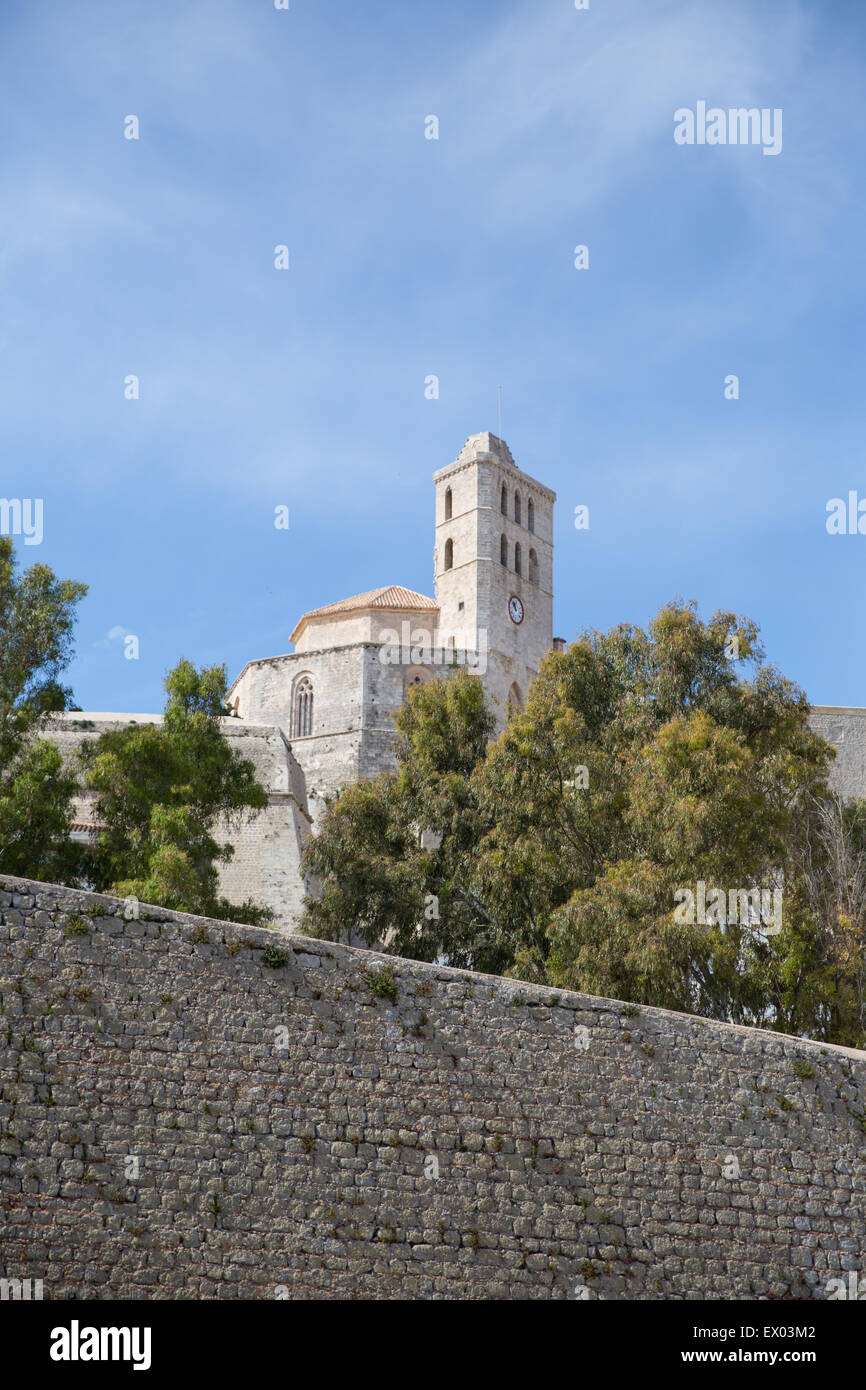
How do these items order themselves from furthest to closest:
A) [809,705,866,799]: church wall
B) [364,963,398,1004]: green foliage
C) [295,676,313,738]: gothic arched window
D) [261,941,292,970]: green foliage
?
[295,676,313,738]: gothic arched window → [809,705,866,799]: church wall → [364,963,398,1004]: green foliage → [261,941,292,970]: green foliage

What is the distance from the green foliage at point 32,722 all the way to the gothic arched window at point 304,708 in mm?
26860

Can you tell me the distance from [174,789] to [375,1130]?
41.6 ft

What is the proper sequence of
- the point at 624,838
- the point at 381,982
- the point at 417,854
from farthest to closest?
the point at 417,854, the point at 624,838, the point at 381,982

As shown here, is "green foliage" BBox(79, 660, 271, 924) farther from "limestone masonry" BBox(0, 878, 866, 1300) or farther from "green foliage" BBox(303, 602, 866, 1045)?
"limestone masonry" BBox(0, 878, 866, 1300)

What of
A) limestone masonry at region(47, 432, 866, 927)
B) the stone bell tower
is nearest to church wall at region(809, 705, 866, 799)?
limestone masonry at region(47, 432, 866, 927)

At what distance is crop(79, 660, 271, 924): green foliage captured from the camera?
23.8m

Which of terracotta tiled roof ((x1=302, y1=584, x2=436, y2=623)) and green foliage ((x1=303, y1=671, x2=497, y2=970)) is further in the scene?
terracotta tiled roof ((x1=302, y1=584, x2=436, y2=623))

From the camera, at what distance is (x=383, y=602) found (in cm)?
5809

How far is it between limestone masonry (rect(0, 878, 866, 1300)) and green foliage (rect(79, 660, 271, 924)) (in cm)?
997

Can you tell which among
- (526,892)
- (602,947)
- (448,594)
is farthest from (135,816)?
(448,594)

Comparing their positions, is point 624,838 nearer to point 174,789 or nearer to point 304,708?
point 174,789

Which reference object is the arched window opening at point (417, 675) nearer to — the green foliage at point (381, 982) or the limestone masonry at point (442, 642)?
the limestone masonry at point (442, 642)

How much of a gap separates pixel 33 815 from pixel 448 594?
3597cm

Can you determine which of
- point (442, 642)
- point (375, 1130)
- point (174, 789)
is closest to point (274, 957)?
point (375, 1130)
